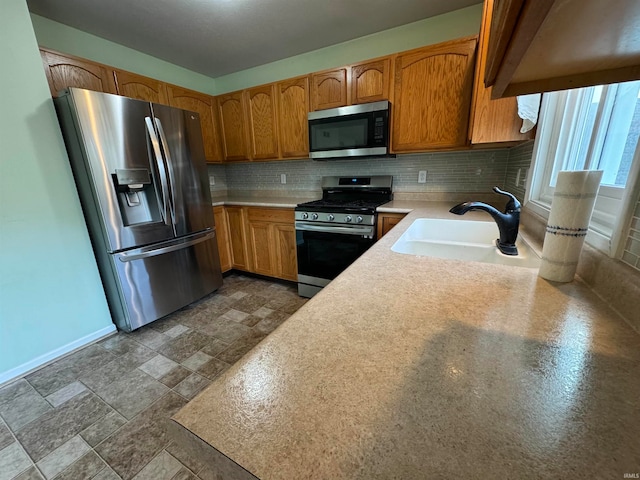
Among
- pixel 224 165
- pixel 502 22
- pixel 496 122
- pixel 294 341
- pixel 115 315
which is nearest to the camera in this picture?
pixel 502 22

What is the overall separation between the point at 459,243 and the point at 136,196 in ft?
7.08

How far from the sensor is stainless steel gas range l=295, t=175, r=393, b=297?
214cm

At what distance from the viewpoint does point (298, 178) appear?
3010 mm

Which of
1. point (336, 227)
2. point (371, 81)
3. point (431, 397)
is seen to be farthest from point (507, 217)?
point (371, 81)

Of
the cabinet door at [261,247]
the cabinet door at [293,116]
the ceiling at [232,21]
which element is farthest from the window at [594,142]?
the cabinet door at [261,247]

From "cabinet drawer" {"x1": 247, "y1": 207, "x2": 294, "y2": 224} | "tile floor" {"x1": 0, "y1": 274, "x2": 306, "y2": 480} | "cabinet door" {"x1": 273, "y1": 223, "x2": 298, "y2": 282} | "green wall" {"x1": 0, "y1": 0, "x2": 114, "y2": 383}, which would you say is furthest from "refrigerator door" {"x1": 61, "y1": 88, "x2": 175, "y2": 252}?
"cabinet door" {"x1": 273, "y1": 223, "x2": 298, "y2": 282}

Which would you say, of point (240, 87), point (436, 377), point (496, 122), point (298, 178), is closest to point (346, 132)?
point (298, 178)

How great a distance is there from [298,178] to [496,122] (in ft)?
6.51

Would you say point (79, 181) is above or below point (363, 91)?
below

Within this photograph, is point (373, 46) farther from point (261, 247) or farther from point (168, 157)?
point (261, 247)

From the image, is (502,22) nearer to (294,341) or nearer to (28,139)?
(294,341)

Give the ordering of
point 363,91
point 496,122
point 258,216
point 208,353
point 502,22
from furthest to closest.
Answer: point 258,216 → point 363,91 → point 208,353 → point 496,122 → point 502,22

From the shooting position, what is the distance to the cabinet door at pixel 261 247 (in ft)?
8.95

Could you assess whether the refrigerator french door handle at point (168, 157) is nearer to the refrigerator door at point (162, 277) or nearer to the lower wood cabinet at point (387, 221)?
the refrigerator door at point (162, 277)
